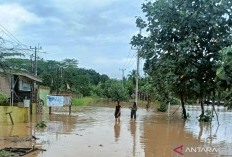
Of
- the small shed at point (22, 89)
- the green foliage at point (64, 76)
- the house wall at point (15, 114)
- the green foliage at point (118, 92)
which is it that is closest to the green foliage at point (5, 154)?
the house wall at point (15, 114)

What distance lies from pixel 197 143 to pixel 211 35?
8.06 meters

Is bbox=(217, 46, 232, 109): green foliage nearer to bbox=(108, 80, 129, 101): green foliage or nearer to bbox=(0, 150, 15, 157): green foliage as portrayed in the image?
bbox=(0, 150, 15, 157): green foliage

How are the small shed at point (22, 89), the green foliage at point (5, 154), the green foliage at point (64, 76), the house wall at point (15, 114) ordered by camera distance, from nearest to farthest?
the green foliage at point (5, 154) → the house wall at point (15, 114) → the small shed at point (22, 89) → the green foliage at point (64, 76)

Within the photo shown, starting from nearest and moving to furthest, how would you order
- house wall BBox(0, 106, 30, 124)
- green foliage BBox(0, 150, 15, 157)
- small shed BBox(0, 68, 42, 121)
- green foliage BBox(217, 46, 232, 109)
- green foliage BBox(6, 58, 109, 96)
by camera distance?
green foliage BBox(217, 46, 232, 109)
green foliage BBox(0, 150, 15, 157)
house wall BBox(0, 106, 30, 124)
small shed BBox(0, 68, 42, 121)
green foliage BBox(6, 58, 109, 96)

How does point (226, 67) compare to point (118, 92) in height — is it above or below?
above

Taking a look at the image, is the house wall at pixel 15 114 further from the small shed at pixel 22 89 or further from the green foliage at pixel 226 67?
the green foliage at pixel 226 67

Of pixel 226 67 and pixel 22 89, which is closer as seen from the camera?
pixel 226 67

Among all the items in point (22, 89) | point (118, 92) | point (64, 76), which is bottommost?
point (118, 92)

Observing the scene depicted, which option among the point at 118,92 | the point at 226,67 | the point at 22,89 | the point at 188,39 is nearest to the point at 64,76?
the point at 118,92

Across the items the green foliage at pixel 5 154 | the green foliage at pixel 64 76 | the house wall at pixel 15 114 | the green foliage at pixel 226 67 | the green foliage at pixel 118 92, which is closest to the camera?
the green foliage at pixel 226 67

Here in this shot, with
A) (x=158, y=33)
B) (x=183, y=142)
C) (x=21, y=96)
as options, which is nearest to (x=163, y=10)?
(x=158, y=33)

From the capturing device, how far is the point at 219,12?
53.1 ft

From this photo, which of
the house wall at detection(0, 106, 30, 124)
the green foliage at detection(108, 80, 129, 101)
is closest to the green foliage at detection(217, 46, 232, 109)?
the house wall at detection(0, 106, 30, 124)

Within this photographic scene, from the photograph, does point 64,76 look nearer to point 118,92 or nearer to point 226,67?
point 118,92
